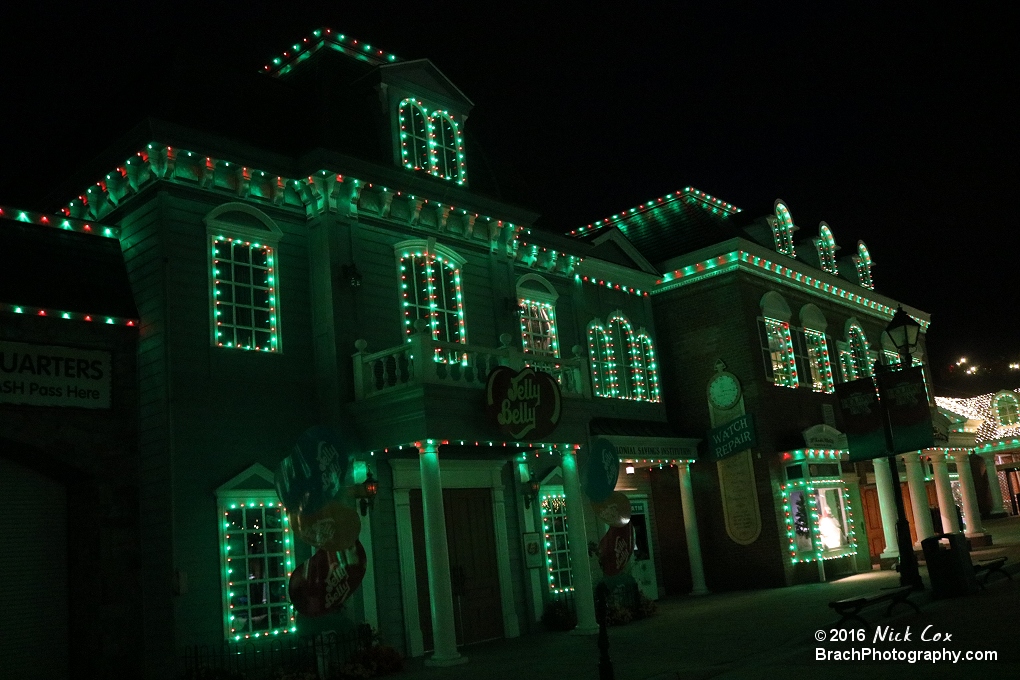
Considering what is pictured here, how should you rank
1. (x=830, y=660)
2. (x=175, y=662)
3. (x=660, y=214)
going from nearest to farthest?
(x=830, y=660) < (x=175, y=662) < (x=660, y=214)

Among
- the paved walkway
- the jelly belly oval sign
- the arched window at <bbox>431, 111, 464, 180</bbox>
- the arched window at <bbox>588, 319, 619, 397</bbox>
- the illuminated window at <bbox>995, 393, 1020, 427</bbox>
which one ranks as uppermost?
the arched window at <bbox>431, 111, 464, 180</bbox>

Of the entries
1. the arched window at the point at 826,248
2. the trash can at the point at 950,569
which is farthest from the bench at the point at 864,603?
the arched window at the point at 826,248

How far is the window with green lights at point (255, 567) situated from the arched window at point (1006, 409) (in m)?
32.9

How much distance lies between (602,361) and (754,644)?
32.5ft

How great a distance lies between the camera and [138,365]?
1398 centimetres

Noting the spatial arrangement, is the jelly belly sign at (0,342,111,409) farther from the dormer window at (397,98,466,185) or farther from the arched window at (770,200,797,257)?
the arched window at (770,200,797,257)

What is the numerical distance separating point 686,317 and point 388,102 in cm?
1074

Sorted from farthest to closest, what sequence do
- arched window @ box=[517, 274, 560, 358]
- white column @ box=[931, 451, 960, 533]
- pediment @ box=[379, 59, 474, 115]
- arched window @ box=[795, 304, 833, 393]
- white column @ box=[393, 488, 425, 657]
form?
white column @ box=[931, 451, 960, 533] → arched window @ box=[795, 304, 833, 393] → arched window @ box=[517, 274, 560, 358] → pediment @ box=[379, 59, 474, 115] → white column @ box=[393, 488, 425, 657]

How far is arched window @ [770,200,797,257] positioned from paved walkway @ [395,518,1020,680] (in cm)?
1041

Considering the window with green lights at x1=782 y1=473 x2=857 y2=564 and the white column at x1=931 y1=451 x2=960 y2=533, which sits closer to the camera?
the window with green lights at x1=782 y1=473 x2=857 y2=564

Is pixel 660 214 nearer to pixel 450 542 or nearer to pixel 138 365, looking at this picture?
pixel 450 542

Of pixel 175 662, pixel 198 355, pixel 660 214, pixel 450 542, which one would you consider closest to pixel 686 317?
pixel 660 214

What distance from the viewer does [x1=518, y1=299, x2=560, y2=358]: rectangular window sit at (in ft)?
64.0

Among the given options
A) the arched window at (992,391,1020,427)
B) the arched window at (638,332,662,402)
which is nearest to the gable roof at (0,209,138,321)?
the arched window at (638,332,662,402)
